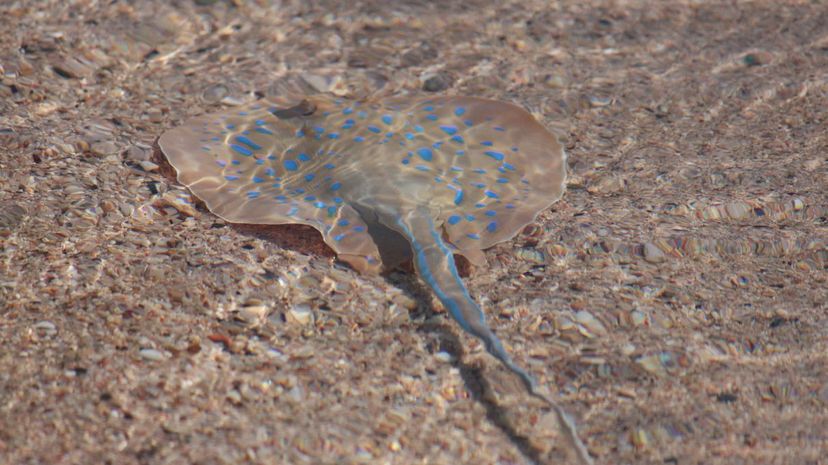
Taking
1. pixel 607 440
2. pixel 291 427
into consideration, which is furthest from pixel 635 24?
pixel 291 427

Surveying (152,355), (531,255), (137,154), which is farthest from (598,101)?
(152,355)

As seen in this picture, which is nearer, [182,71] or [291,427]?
[291,427]

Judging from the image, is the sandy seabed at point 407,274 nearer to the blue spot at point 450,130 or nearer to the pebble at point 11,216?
the pebble at point 11,216

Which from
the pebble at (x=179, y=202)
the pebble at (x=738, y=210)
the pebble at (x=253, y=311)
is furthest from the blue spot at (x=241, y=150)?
the pebble at (x=738, y=210)

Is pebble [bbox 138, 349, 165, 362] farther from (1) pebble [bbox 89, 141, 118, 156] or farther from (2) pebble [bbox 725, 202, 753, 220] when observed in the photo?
(2) pebble [bbox 725, 202, 753, 220]

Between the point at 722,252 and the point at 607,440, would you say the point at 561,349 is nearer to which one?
the point at 607,440

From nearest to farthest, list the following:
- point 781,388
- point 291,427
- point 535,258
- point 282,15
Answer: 1. point 291,427
2. point 781,388
3. point 535,258
4. point 282,15
